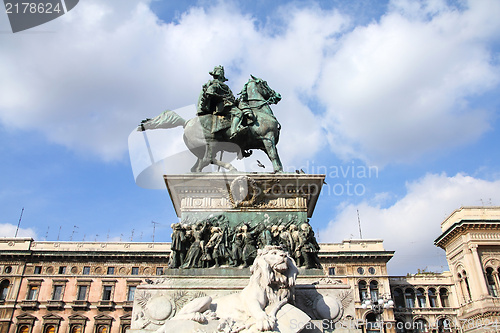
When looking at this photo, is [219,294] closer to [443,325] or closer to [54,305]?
[54,305]

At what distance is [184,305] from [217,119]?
480cm

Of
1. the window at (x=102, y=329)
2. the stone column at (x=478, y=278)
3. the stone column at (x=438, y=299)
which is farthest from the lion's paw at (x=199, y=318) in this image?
the stone column at (x=438, y=299)

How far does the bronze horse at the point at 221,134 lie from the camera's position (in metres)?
10.4

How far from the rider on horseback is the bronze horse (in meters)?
0.11

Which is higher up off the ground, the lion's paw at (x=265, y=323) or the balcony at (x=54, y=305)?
the balcony at (x=54, y=305)

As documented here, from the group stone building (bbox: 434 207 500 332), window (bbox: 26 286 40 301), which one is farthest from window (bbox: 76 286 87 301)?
stone building (bbox: 434 207 500 332)

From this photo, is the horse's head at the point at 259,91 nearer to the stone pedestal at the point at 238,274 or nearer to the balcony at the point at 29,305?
the stone pedestal at the point at 238,274

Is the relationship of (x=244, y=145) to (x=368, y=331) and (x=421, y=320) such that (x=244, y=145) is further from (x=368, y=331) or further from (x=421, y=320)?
(x=421, y=320)

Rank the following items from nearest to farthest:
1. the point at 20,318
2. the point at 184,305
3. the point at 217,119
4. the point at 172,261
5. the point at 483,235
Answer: the point at 184,305
the point at 172,261
the point at 217,119
the point at 20,318
the point at 483,235

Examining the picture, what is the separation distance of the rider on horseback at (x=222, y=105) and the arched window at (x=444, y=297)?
55.1 meters

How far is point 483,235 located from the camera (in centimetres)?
5259

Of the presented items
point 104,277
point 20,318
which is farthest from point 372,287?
point 20,318

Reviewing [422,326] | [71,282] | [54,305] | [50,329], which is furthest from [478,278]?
[50,329]

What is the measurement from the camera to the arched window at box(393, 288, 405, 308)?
5472cm
